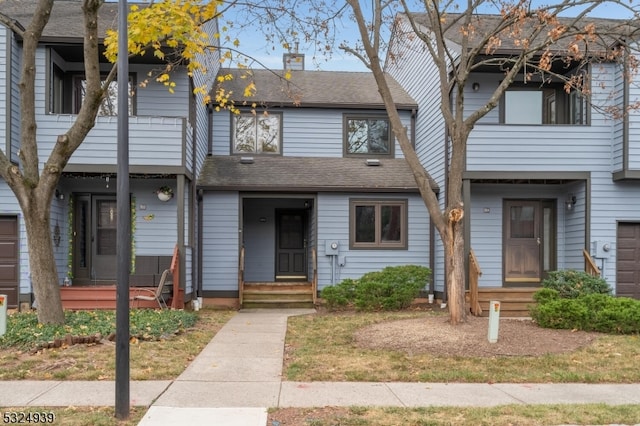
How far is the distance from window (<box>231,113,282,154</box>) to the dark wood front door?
198 cm

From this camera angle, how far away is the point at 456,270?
8234 mm

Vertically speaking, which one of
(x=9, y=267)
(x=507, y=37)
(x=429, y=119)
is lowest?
(x=9, y=267)

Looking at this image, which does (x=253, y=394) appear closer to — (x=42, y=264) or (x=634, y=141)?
(x=42, y=264)

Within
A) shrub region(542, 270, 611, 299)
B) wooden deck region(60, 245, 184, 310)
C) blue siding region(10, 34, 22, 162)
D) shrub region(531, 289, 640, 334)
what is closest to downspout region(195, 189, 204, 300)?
wooden deck region(60, 245, 184, 310)

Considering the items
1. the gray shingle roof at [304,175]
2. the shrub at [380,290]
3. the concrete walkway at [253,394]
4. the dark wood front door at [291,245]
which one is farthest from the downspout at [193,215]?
the concrete walkway at [253,394]

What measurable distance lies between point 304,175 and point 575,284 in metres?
6.77

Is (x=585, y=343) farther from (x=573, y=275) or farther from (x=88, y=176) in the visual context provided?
(x=88, y=176)

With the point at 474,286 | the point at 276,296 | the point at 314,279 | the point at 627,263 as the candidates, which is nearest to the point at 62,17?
the point at 276,296

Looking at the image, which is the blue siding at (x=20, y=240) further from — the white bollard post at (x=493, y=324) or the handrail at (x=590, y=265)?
the handrail at (x=590, y=265)

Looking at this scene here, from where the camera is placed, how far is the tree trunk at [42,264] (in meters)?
7.98

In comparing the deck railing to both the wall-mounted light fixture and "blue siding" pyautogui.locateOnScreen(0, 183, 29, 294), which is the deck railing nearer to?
"blue siding" pyautogui.locateOnScreen(0, 183, 29, 294)

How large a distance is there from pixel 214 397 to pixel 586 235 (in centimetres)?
987

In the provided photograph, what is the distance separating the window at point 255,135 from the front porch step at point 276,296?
383 centimetres

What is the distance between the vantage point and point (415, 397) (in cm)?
513
